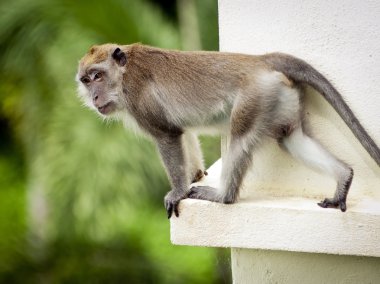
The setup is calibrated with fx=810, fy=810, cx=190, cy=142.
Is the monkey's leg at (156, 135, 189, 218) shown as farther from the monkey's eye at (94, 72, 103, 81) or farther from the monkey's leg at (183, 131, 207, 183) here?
the monkey's eye at (94, 72, 103, 81)

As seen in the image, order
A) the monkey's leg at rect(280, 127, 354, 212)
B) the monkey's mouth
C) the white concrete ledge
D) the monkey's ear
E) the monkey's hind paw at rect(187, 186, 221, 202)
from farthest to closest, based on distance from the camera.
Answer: the monkey's mouth, the monkey's ear, the monkey's hind paw at rect(187, 186, 221, 202), the monkey's leg at rect(280, 127, 354, 212), the white concrete ledge

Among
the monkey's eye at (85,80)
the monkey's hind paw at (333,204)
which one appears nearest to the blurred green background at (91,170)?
the monkey's eye at (85,80)

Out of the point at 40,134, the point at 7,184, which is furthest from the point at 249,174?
the point at 7,184

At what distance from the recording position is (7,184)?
11055 mm

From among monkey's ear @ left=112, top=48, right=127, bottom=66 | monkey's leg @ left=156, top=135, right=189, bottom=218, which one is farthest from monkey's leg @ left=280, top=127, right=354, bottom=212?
monkey's ear @ left=112, top=48, right=127, bottom=66

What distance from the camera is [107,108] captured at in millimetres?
4957

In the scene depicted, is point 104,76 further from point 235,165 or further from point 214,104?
point 235,165

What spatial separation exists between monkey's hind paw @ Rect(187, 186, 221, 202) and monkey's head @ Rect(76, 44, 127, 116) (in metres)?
0.74

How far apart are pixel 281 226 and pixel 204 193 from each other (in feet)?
1.68

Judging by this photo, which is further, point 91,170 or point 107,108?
point 91,170

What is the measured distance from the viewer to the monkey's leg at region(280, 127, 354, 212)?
164 inches

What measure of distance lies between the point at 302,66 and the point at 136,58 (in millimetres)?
1055

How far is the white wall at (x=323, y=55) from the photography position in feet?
13.6

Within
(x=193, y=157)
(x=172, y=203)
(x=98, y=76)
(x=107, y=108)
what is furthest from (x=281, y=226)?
(x=98, y=76)
